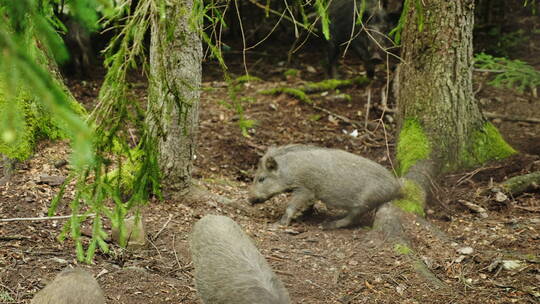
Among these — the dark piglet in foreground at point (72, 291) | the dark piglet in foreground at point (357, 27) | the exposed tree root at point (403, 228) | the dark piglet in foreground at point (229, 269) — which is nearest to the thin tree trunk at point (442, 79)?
the exposed tree root at point (403, 228)

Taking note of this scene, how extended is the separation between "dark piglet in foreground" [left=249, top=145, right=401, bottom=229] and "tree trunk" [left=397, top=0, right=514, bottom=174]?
750 mm

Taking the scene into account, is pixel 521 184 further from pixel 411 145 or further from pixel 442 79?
pixel 442 79

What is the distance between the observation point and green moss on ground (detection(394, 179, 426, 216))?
5516 millimetres

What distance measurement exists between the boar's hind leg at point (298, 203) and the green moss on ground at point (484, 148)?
70.6 inches

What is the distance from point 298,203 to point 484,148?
7.32 ft

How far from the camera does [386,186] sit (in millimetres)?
5438

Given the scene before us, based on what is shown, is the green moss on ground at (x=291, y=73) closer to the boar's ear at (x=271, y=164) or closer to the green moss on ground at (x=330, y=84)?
the green moss on ground at (x=330, y=84)

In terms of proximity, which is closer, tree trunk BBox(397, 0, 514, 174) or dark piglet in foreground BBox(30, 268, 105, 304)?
dark piglet in foreground BBox(30, 268, 105, 304)

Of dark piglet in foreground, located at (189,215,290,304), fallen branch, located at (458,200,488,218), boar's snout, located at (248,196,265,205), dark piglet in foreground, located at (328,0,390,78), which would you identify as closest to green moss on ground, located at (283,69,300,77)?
dark piglet in foreground, located at (328,0,390,78)

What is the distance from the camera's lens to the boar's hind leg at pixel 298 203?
218 inches

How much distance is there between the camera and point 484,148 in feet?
20.7

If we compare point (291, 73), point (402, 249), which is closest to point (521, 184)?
point (402, 249)

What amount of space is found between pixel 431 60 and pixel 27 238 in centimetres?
410

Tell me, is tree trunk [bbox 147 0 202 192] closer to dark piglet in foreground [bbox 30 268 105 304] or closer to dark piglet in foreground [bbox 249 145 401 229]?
dark piglet in foreground [bbox 249 145 401 229]
